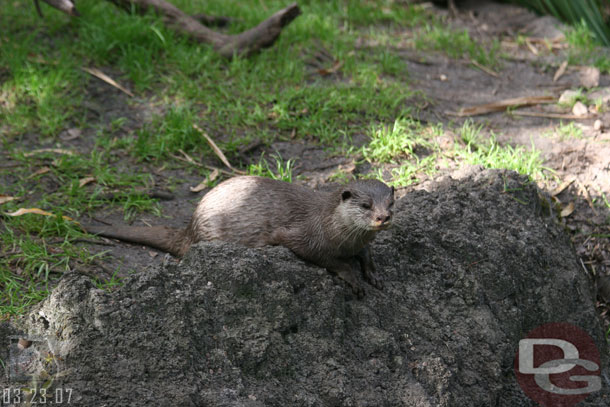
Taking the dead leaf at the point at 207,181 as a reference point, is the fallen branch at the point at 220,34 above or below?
above

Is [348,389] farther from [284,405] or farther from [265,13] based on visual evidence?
[265,13]

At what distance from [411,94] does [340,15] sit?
171 cm

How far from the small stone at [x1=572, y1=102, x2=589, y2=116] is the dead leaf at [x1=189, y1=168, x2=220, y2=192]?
2.44 meters

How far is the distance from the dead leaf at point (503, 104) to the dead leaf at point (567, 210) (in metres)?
1.10

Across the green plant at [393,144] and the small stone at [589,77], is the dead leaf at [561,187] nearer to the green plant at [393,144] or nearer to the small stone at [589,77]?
the green plant at [393,144]

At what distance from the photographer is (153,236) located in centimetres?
298

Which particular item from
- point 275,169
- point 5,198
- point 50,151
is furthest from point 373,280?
point 50,151

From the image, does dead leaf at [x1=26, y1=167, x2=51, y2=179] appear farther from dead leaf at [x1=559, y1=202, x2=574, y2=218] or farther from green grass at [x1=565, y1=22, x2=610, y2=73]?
green grass at [x1=565, y1=22, x2=610, y2=73]

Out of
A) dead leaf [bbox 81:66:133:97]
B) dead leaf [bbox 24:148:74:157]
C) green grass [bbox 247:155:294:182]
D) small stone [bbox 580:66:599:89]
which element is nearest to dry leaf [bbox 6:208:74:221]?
dead leaf [bbox 24:148:74:157]

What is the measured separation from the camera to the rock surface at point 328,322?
191 cm

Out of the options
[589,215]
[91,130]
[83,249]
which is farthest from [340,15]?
[83,249]

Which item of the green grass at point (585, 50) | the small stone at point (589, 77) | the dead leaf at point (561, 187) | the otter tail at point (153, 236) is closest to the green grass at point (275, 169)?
the otter tail at point (153, 236)

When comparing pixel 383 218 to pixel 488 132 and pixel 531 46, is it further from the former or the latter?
pixel 531 46

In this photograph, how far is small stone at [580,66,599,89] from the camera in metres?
4.66
